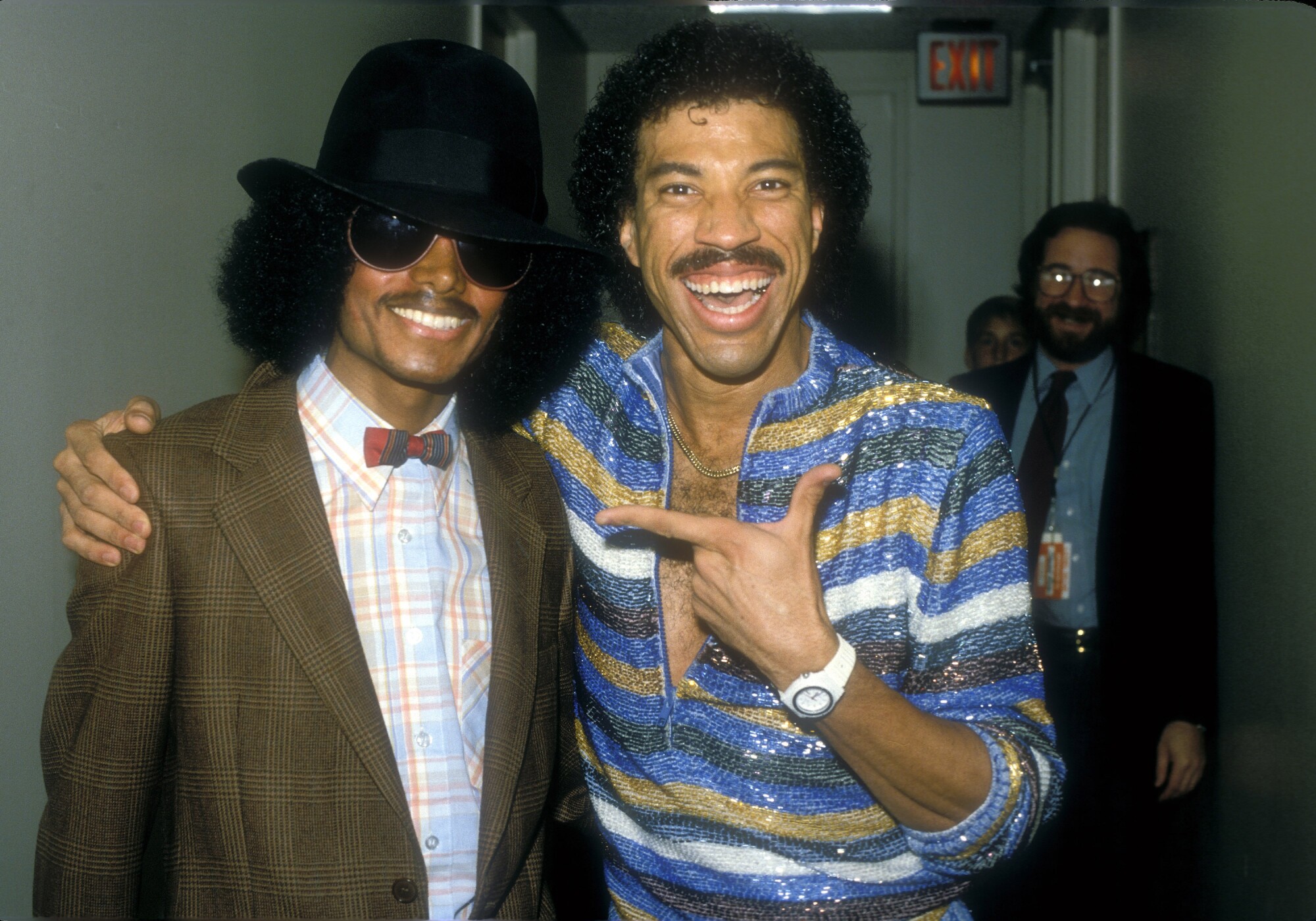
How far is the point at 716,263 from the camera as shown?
1743mm

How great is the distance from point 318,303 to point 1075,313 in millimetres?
2671

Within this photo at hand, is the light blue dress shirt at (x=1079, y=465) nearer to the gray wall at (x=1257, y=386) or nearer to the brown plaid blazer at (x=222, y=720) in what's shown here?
the gray wall at (x=1257, y=386)

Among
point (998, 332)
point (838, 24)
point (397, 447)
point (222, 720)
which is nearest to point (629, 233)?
point (397, 447)

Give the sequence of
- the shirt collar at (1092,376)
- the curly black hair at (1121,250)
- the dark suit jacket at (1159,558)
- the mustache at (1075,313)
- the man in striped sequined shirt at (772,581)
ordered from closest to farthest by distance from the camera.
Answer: the man in striped sequined shirt at (772,581) → the dark suit jacket at (1159,558) → the shirt collar at (1092,376) → the mustache at (1075,313) → the curly black hair at (1121,250)

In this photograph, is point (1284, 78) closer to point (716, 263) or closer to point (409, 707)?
point (716, 263)

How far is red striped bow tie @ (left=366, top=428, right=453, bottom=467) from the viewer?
1.55 meters

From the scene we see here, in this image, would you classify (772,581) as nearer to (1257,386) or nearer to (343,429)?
(343,429)

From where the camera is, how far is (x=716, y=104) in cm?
183

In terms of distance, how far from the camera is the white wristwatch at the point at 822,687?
1.43m

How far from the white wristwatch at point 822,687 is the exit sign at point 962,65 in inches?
164

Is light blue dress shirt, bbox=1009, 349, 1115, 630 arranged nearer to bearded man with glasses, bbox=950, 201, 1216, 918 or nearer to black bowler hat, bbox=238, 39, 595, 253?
bearded man with glasses, bbox=950, 201, 1216, 918

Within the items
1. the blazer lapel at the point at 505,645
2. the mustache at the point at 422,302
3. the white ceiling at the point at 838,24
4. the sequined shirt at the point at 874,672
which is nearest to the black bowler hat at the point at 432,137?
the mustache at the point at 422,302

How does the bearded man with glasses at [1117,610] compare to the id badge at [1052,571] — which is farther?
the id badge at [1052,571]

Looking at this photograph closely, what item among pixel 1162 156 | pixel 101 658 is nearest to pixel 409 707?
pixel 101 658
